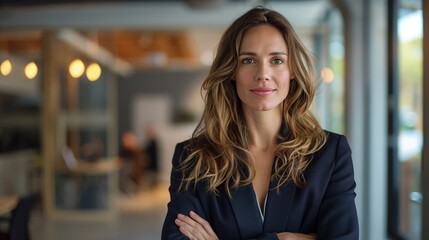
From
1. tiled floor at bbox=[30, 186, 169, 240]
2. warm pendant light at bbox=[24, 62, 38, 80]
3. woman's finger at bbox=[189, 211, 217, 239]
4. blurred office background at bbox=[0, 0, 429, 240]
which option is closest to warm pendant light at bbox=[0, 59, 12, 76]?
blurred office background at bbox=[0, 0, 429, 240]

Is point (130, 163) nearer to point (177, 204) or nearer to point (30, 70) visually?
point (30, 70)

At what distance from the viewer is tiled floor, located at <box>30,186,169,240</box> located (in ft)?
22.9

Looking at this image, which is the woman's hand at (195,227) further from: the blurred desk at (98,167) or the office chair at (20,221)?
the blurred desk at (98,167)

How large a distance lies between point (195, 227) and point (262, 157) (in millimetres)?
370

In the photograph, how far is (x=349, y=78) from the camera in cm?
554

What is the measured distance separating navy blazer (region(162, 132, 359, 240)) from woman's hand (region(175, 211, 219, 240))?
0.09ft

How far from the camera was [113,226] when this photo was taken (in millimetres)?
7645

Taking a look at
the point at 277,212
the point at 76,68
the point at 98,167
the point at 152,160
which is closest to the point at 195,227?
the point at 277,212

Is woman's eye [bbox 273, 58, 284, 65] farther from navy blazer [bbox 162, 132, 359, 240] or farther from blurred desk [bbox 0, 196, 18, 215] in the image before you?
blurred desk [bbox 0, 196, 18, 215]

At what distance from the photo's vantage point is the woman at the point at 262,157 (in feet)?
5.64

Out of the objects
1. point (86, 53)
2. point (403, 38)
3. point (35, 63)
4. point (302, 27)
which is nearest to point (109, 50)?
point (86, 53)

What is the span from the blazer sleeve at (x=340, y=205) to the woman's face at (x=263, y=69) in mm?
319

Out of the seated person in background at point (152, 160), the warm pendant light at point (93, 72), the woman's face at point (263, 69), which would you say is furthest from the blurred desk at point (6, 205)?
the seated person in background at point (152, 160)

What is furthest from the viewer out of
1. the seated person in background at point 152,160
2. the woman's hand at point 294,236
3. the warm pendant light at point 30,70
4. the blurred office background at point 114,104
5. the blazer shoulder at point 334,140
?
the seated person in background at point 152,160
